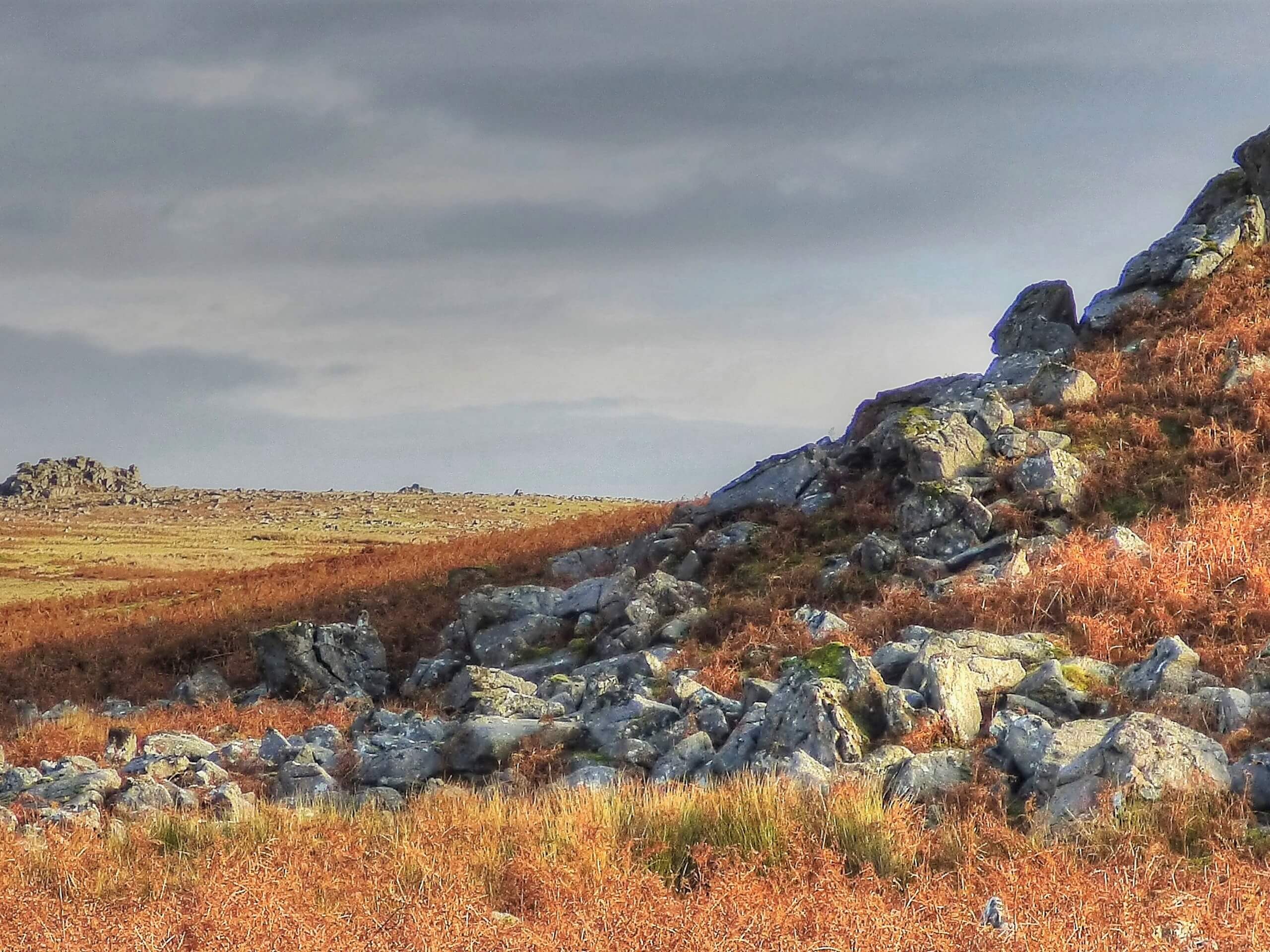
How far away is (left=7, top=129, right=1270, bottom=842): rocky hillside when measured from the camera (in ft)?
36.2

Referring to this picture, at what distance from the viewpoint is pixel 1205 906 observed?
5699 mm

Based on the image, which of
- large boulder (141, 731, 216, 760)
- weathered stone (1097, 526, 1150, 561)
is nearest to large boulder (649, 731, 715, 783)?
large boulder (141, 731, 216, 760)

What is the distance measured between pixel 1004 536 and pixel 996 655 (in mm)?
5621

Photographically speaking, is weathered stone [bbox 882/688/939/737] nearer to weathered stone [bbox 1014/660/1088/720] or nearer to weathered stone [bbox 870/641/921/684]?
weathered stone [bbox 1014/660/1088/720]

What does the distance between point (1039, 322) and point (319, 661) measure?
20.1m

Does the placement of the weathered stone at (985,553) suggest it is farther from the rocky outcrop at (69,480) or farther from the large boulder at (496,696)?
the rocky outcrop at (69,480)

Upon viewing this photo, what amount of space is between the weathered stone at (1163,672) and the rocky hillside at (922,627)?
0.15 feet

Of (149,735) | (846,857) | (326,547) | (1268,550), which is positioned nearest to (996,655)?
(1268,550)

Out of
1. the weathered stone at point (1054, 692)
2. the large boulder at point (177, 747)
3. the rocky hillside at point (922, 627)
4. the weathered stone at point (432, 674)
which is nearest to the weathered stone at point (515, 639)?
the rocky hillside at point (922, 627)

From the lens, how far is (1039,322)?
1099 inches

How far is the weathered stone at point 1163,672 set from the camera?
11.9 meters

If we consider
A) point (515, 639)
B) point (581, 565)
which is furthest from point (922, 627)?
point (581, 565)

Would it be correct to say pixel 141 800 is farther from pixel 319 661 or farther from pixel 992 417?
pixel 992 417

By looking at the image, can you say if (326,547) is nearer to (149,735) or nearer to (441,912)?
(149,735)
